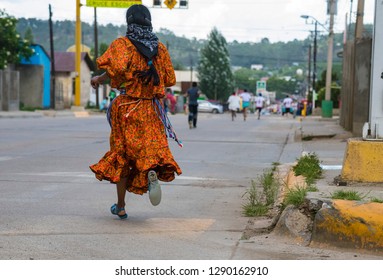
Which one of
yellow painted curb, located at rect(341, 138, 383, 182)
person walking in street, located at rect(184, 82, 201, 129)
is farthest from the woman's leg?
person walking in street, located at rect(184, 82, 201, 129)

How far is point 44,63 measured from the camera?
198 feet

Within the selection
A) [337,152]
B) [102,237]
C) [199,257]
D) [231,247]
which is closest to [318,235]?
[231,247]

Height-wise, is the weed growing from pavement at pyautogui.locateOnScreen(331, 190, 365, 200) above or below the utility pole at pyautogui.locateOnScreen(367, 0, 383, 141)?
below

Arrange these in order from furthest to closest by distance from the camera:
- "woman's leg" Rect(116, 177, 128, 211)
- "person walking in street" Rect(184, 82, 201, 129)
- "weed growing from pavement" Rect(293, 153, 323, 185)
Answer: "person walking in street" Rect(184, 82, 201, 129) → "weed growing from pavement" Rect(293, 153, 323, 185) → "woman's leg" Rect(116, 177, 128, 211)

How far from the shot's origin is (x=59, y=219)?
765 cm

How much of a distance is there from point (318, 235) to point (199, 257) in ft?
3.65

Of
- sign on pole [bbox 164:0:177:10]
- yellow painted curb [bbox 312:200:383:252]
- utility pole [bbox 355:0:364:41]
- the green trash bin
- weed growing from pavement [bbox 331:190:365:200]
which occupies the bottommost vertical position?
the green trash bin

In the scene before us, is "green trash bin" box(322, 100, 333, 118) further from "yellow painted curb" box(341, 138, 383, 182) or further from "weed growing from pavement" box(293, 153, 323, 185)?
"yellow painted curb" box(341, 138, 383, 182)

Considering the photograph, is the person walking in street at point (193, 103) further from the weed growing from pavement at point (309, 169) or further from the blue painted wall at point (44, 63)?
the blue painted wall at point (44, 63)

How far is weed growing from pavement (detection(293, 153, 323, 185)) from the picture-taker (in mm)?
9169

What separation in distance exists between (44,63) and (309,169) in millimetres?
52037

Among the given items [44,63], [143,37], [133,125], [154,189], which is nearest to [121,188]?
[154,189]

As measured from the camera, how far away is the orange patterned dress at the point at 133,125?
7516 millimetres
